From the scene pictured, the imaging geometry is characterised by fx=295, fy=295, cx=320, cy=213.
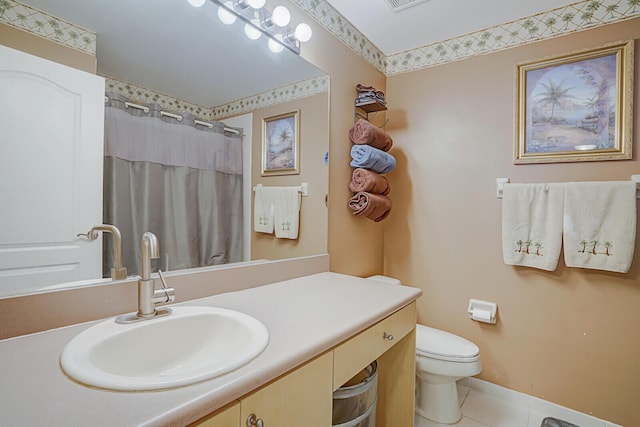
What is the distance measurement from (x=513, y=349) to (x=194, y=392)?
195 centimetres

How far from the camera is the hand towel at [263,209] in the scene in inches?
55.1

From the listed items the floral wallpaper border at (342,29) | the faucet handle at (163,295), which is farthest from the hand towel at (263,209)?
the floral wallpaper border at (342,29)

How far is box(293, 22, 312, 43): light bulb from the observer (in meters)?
1.47

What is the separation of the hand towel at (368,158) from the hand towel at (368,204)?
0.17m

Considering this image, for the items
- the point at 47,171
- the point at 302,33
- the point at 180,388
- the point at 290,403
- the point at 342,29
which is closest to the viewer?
the point at 180,388

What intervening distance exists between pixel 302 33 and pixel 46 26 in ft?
3.33

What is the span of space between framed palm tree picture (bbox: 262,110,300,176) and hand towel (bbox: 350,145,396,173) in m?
0.42

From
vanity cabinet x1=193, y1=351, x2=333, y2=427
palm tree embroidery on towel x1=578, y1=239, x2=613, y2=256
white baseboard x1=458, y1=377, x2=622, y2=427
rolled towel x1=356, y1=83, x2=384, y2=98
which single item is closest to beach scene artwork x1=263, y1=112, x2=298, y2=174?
rolled towel x1=356, y1=83, x2=384, y2=98

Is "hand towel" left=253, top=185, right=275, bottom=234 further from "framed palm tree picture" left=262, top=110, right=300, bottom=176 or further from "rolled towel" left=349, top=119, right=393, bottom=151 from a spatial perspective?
"rolled towel" left=349, top=119, right=393, bottom=151

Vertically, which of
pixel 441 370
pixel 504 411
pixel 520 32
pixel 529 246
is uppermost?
pixel 520 32

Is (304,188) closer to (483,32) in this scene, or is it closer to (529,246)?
(529,246)

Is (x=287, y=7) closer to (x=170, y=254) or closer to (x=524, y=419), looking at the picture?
(x=170, y=254)

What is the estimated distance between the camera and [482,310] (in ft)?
6.06

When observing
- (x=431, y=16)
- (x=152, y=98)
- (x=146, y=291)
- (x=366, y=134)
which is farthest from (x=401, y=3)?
(x=146, y=291)
